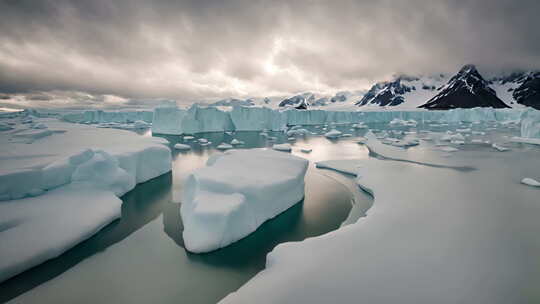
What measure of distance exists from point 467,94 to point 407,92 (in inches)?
967

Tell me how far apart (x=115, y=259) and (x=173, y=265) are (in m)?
1.03

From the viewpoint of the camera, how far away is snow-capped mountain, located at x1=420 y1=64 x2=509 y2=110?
72.0 m

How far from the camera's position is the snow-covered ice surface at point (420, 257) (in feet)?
7.70

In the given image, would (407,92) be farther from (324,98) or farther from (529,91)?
(324,98)

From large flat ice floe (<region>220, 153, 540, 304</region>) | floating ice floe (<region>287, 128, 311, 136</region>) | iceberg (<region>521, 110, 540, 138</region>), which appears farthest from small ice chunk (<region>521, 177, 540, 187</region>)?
floating ice floe (<region>287, 128, 311, 136</region>)

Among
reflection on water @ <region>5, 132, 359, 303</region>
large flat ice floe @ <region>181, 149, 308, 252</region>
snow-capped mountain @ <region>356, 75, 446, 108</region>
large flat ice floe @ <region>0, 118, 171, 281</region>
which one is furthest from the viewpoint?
snow-capped mountain @ <region>356, 75, 446, 108</region>

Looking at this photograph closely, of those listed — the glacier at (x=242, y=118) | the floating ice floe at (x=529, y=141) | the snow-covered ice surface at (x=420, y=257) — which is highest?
the glacier at (x=242, y=118)

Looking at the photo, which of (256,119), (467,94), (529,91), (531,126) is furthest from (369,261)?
(529,91)

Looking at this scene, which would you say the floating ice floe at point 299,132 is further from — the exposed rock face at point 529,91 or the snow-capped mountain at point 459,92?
the exposed rock face at point 529,91

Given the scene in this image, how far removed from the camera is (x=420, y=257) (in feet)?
9.67

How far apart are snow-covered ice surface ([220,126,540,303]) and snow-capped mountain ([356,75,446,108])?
3841 inches

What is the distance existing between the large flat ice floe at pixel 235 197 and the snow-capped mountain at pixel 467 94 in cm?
8169

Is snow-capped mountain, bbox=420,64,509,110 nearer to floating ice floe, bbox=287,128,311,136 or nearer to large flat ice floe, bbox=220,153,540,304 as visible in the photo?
floating ice floe, bbox=287,128,311,136

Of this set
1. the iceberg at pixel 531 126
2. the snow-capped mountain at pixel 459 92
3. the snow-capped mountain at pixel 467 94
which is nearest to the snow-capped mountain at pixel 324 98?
the snow-capped mountain at pixel 459 92
